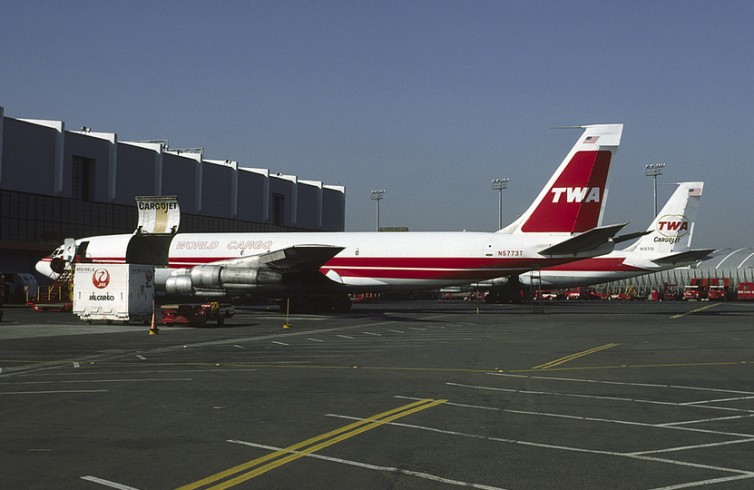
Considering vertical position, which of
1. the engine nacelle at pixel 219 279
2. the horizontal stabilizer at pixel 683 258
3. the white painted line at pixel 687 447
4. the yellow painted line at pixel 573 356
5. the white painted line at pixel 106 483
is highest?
the horizontal stabilizer at pixel 683 258

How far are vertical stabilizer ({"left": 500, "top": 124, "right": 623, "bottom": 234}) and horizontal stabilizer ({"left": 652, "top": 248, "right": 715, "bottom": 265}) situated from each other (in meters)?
14.0

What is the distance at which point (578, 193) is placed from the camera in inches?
1801

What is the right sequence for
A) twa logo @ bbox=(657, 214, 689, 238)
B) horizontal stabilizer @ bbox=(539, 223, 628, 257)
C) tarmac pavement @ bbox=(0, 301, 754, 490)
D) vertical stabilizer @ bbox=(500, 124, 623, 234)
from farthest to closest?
twa logo @ bbox=(657, 214, 689, 238)
vertical stabilizer @ bbox=(500, 124, 623, 234)
horizontal stabilizer @ bbox=(539, 223, 628, 257)
tarmac pavement @ bbox=(0, 301, 754, 490)

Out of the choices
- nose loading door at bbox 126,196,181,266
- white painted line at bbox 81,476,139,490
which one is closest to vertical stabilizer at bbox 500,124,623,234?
nose loading door at bbox 126,196,181,266

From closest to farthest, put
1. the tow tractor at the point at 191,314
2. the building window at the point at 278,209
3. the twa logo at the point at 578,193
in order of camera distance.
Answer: the tow tractor at the point at 191,314
the twa logo at the point at 578,193
the building window at the point at 278,209

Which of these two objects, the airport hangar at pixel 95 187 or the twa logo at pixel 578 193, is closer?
the twa logo at pixel 578 193

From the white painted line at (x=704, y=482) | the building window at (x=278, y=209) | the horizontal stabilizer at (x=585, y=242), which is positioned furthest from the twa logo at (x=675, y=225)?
the white painted line at (x=704, y=482)

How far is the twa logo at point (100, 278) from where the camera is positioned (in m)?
37.7

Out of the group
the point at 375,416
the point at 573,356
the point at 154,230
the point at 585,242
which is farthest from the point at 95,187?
the point at 375,416

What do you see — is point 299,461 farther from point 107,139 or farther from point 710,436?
point 107,139

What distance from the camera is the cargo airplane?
148ft

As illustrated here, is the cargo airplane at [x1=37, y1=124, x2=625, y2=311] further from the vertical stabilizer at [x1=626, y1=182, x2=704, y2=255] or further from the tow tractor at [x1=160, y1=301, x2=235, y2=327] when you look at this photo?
the vertical stabilizer at [x1=626, y1=182, x2=704, y2=255]

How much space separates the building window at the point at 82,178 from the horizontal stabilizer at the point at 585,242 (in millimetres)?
48320

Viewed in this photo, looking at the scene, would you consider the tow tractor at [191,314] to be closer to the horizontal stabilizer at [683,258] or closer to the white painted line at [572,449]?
the white painted line at [572,449]
